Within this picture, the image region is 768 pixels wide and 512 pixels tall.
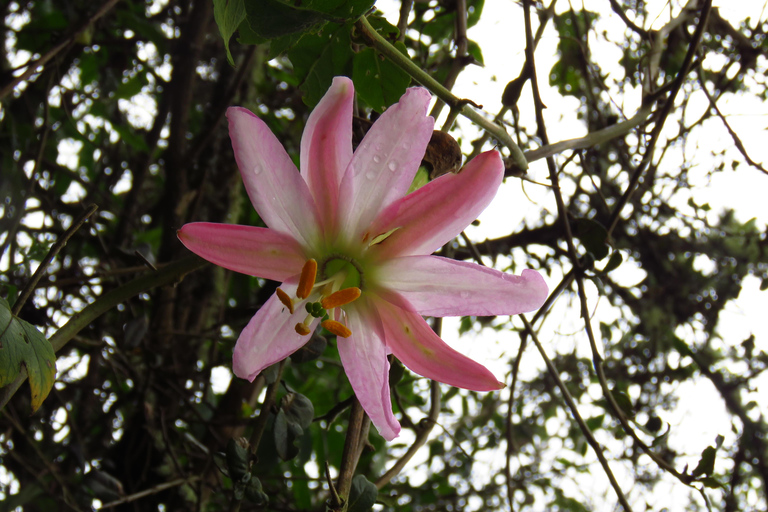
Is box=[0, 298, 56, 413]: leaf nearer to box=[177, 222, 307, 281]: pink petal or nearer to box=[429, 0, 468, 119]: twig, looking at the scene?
box=[177, 222, 307, 281]: pink petal

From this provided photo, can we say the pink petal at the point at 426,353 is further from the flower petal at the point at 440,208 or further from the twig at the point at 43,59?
the twig at the point at 43,59

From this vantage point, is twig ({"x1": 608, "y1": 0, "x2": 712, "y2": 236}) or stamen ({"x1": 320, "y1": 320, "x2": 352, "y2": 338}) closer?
stamen ({"x1": 320, "y1": 320, "x2": 352, "y2": 338})

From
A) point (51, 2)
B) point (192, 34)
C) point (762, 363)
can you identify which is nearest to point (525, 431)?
point (762, 363)

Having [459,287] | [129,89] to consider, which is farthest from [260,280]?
[459,287]

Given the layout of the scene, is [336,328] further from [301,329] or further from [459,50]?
[459,50]

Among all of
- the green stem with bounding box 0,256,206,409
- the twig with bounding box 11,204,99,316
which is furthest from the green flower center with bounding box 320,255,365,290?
the twig with bounding box 11,204,99,316

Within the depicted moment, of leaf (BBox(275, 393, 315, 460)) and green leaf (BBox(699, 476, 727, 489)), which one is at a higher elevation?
green leaf (BBox(699, 476, 727, 489))

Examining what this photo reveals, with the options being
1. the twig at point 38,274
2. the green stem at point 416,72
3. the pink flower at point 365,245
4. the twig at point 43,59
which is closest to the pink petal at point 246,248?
the pink flower at point 365,245
